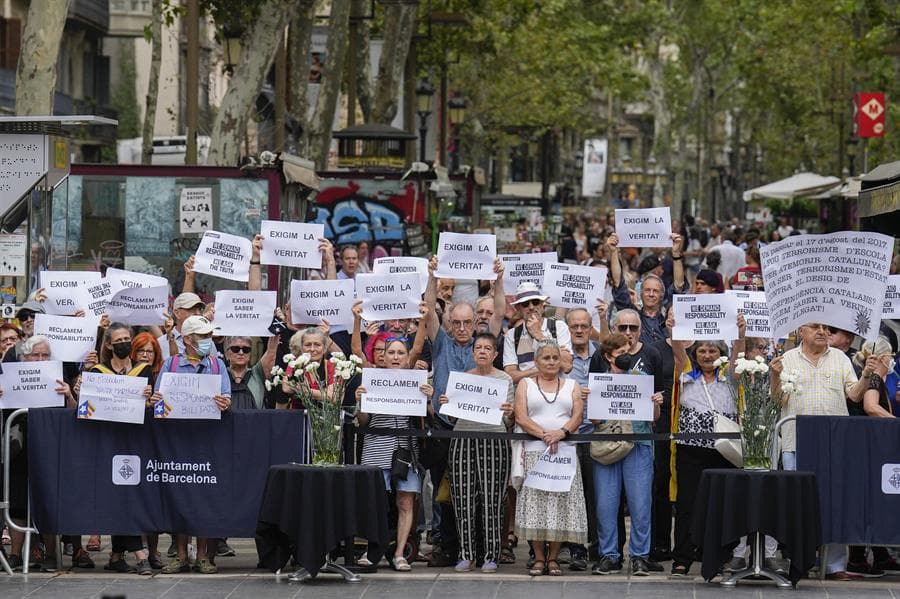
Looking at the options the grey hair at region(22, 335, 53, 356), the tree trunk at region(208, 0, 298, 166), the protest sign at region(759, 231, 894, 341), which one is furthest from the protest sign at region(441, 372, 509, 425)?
the tree trunk at region(208, 0, 298, 166)

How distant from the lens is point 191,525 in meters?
11.9

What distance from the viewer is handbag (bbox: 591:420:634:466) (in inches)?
469

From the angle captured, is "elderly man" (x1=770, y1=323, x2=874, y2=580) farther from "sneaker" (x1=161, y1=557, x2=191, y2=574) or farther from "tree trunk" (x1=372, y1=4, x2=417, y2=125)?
"tree trunk" (x1=372, y1=4, x2=417, y2=125)

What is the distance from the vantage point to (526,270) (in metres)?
14.9

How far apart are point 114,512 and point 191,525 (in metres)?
0.51

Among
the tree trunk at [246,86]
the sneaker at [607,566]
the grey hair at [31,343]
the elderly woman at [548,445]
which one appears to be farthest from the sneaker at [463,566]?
the tree trunk at [246,86]

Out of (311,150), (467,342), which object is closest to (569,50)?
(311,150)

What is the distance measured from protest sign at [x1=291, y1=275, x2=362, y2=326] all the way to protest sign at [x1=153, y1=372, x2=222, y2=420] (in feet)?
5.40

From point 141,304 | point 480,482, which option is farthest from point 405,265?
point 480,482

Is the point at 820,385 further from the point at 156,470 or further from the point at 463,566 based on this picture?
the point at 156,470

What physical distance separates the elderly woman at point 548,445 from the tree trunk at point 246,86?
447 inches

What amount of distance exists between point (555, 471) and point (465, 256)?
2.20 metres

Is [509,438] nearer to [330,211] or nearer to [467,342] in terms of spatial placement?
[467,342]

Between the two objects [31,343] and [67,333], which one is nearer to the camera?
[31,343]
